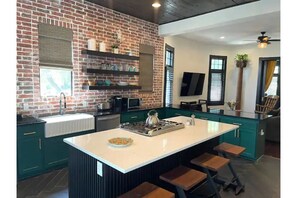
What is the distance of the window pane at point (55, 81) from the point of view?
143 inches

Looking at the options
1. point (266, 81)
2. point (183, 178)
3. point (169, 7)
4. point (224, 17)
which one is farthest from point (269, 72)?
point (183, 178)

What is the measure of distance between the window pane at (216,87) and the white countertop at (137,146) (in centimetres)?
575

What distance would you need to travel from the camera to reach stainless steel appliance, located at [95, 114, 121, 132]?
3.83 metres

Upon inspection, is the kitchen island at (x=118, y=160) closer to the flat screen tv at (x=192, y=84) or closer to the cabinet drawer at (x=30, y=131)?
the cabinet drawer at (x=30, y=131)

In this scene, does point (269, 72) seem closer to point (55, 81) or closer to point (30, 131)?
→ point (55, 81)

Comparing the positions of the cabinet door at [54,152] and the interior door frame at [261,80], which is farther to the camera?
the interior door frame at [261,80]

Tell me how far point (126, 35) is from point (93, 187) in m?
3.72

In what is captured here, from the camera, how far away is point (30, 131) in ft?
9.83

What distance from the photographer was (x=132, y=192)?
1795 millimetres

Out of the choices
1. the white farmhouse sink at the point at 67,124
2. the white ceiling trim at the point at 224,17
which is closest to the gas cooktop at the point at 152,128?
the white farmhouse sink at the point at 67,124

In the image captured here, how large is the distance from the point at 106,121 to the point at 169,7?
260cm
